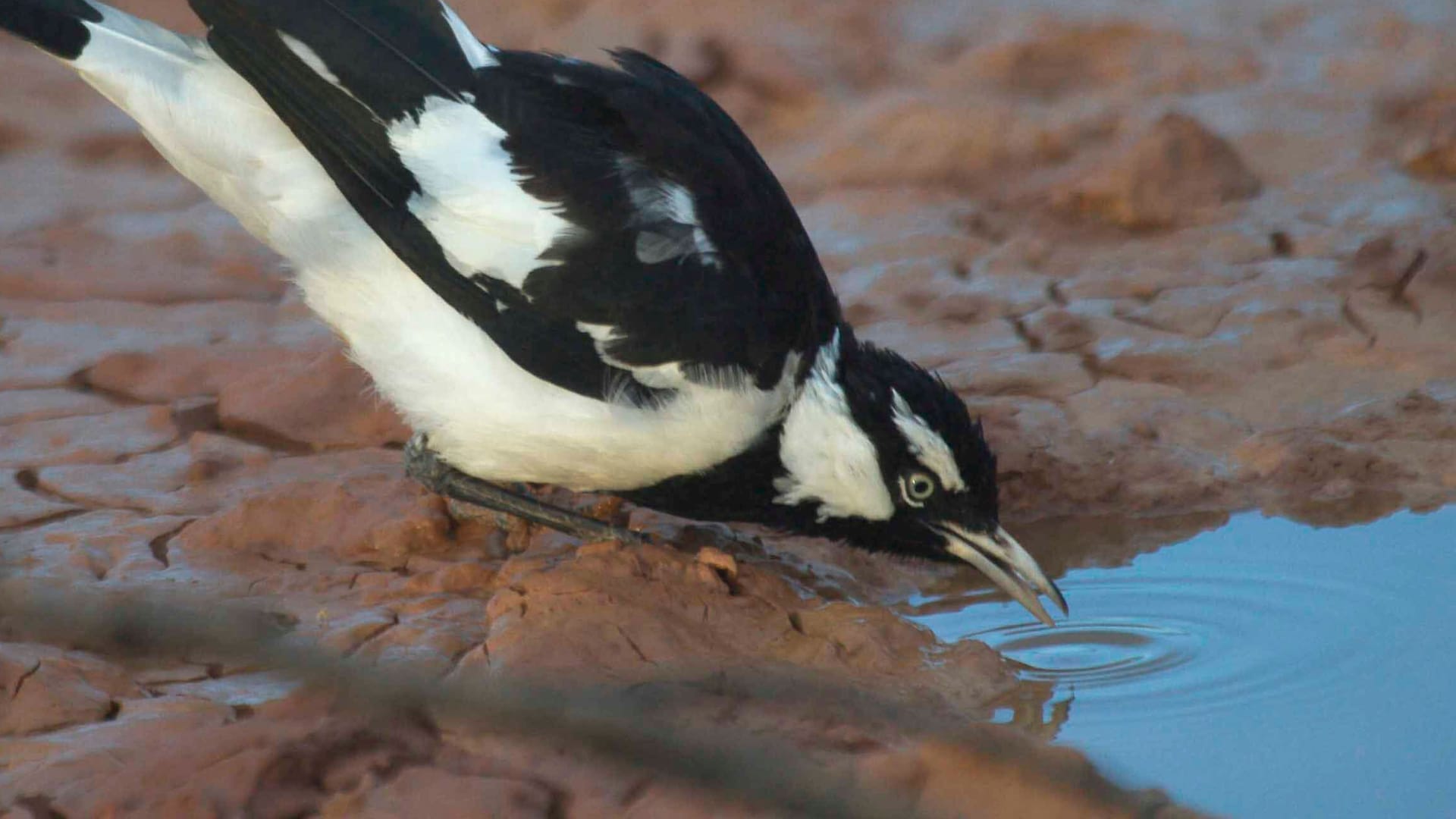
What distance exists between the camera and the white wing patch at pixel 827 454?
3.98 meters

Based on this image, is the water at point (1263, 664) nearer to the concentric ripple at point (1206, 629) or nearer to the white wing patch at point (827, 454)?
the concentric ripple at point (1206, 629)

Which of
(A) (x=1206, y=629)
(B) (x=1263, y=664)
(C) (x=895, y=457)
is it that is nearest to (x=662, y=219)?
(C) (x=895, y=457)

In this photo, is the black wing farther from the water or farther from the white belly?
the water

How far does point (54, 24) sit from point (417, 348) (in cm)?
122

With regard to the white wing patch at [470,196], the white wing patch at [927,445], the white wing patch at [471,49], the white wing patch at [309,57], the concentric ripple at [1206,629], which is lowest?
the concentric ripple at [1206,629]

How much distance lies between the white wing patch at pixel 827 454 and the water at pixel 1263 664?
0.33 m

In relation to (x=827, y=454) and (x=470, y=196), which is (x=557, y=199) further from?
(x=827, y=454)

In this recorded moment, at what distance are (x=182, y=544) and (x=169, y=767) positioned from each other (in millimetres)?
1352

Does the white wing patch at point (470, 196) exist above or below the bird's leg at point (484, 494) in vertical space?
above

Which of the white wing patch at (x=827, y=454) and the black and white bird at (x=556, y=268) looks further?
the white wing patch at (x=827, y=454)

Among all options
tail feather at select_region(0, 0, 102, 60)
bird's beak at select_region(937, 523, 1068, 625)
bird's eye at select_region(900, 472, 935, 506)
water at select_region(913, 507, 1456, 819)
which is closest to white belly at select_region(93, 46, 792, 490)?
tail feather at select_region(0, 0, 102, 60)

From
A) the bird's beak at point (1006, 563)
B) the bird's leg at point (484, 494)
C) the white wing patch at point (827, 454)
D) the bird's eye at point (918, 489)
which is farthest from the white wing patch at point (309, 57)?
the bird's beak at point (1006, 563)

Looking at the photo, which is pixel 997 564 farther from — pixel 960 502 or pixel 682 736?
pixel 682 736

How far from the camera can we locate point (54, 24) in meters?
4.03
